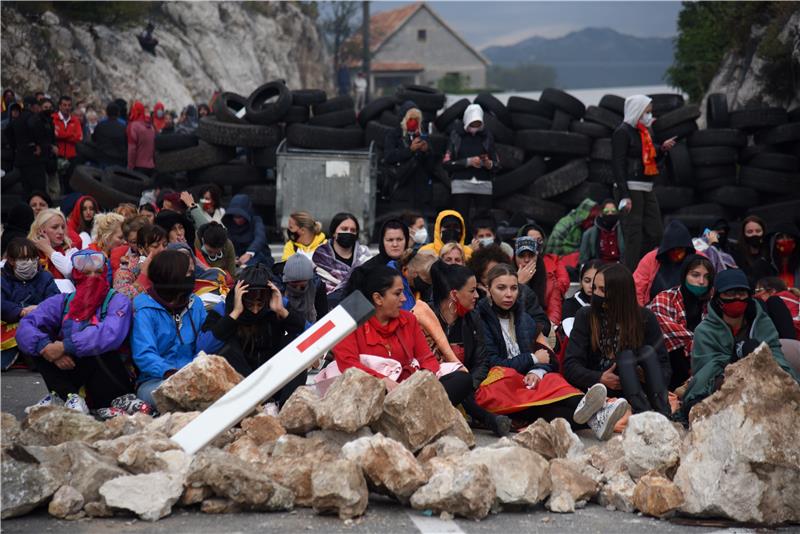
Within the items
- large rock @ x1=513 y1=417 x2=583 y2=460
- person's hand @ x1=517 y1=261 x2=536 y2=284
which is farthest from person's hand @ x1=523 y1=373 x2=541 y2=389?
person's hand @ x1=517 y1=261 x2=536 y2=284

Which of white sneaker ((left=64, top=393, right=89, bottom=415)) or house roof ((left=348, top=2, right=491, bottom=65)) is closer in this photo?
white sneaker ((left=64, top=393, right=89, bottom=415))

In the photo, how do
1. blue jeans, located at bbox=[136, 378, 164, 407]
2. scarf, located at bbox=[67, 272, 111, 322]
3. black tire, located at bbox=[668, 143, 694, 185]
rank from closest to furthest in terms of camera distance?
blue jeans, located at bbox=[136, 378, 164, 407] < scarf, located at bbox=[67, 272, 111, 322] < black tire, located at bbox=[668, 143, 694, 185]

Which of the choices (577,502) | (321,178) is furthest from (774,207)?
(577,502)

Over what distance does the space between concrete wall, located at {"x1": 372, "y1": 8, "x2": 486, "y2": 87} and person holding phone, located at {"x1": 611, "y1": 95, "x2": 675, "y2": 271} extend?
94043 millimetres

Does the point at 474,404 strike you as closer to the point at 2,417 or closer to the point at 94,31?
the point at 2,417

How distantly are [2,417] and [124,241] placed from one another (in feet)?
14.1

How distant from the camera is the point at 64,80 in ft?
122

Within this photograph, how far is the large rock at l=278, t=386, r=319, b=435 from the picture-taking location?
705 centimetres

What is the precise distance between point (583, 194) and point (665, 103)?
1974mm

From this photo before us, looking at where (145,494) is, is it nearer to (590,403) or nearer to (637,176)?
(590,403)

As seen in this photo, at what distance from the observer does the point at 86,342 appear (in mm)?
8484

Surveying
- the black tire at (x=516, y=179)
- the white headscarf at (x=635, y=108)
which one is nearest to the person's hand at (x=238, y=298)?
the white headscarf at (x=635, y=108)

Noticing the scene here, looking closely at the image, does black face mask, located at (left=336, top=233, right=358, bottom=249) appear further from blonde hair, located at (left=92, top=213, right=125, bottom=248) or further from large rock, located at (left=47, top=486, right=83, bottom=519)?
large rock, located at (left=47, top=486, right=83, bottom=519)

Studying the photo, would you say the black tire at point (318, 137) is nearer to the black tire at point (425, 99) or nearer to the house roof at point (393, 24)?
the black tire at point (425, 99)
